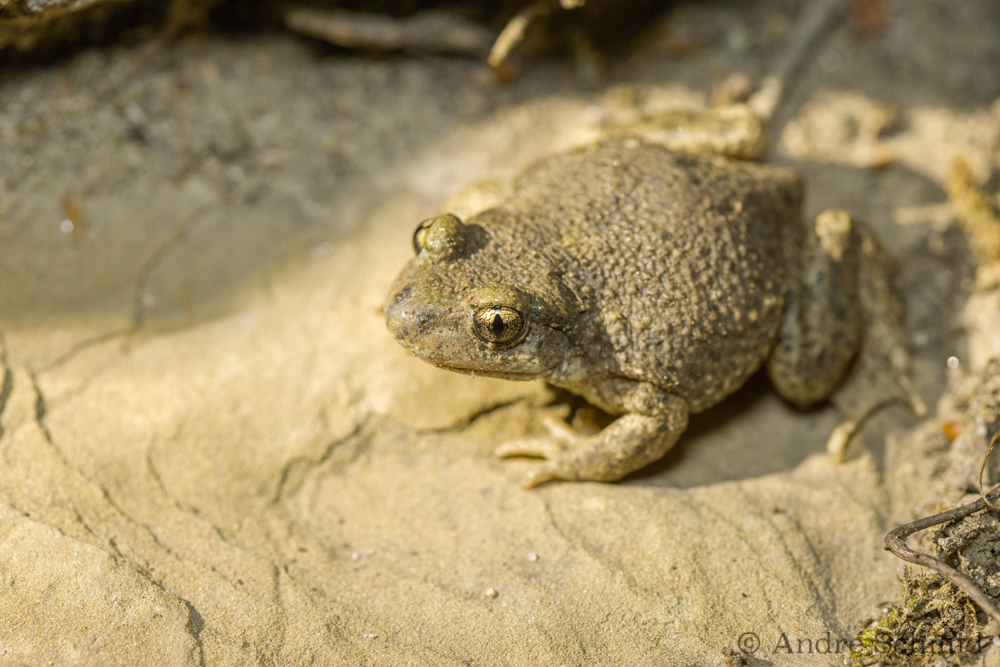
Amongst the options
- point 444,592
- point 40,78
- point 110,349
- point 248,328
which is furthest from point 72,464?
point 40,78

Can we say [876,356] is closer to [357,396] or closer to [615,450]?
[615,450]

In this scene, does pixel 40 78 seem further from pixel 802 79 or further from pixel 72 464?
pixel 802 79

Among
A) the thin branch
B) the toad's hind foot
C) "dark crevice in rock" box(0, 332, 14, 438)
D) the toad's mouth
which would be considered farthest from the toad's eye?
"dark crevice in rock" box(0, 332, 14, 438)

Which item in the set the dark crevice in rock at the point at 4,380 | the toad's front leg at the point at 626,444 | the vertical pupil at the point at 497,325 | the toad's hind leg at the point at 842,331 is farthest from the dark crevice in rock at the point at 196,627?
the toad's hind leg at the point at 842,331

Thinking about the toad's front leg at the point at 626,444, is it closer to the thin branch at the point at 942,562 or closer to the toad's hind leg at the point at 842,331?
the toad's hind leg at the point at 842,331

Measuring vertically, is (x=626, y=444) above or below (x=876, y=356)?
below

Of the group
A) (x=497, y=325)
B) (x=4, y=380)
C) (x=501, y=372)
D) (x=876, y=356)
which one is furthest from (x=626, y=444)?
(x=4, y=380)

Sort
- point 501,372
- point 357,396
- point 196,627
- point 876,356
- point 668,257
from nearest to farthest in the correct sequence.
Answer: point 196,627 < point 501,372 < point 668,257 < point 357,396 < point 876,356
